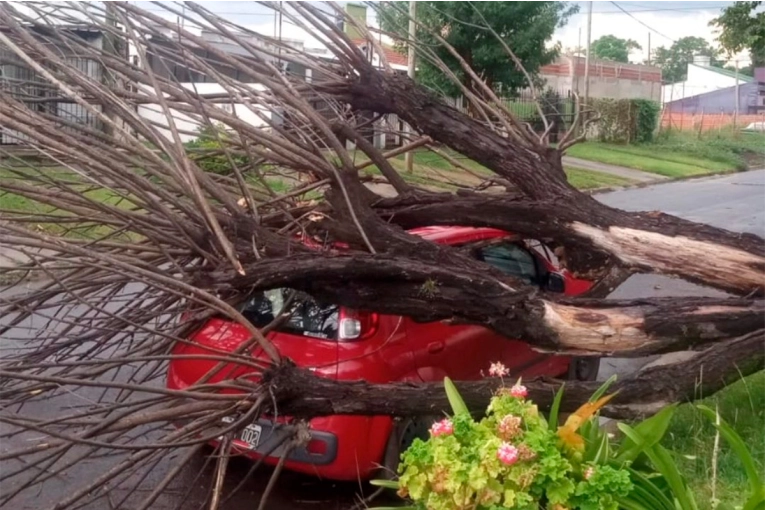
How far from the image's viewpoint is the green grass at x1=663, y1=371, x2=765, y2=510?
4.46m

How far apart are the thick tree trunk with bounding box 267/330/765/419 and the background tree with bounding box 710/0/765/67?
984 centimetres

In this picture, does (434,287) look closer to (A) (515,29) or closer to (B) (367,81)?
(B) (367,81)

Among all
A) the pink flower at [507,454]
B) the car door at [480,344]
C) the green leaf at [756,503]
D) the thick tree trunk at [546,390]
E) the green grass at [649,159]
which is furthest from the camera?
the green grass at [649,159]

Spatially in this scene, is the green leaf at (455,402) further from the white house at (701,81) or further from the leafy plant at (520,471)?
the white house at (701,81)

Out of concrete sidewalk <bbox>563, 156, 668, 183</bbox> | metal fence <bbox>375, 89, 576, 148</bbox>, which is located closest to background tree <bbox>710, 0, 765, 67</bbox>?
metal fence <bbox>375, 89, 576, 148</bbox>

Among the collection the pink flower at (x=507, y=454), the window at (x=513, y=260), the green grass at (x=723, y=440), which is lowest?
the green grass at (x=723, y=440)

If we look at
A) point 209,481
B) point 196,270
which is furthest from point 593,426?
point 209,481

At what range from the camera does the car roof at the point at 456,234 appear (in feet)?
19.6

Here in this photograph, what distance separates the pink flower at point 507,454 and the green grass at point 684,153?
28686 millimetres

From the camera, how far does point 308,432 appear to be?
14.8 ft

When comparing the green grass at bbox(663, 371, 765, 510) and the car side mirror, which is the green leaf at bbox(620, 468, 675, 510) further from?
the car side mirror

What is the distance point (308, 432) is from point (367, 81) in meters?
2.47

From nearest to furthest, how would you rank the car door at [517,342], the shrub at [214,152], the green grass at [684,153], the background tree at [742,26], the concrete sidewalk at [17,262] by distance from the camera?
the concrete sidewalk at [17,262] → the shrub at [214,152] → the car door at [517,342] → the background tree at [742,26] → the green grass at [684,153]

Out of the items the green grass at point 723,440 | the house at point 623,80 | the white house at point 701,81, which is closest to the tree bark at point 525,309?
the green grass at point 723,440
